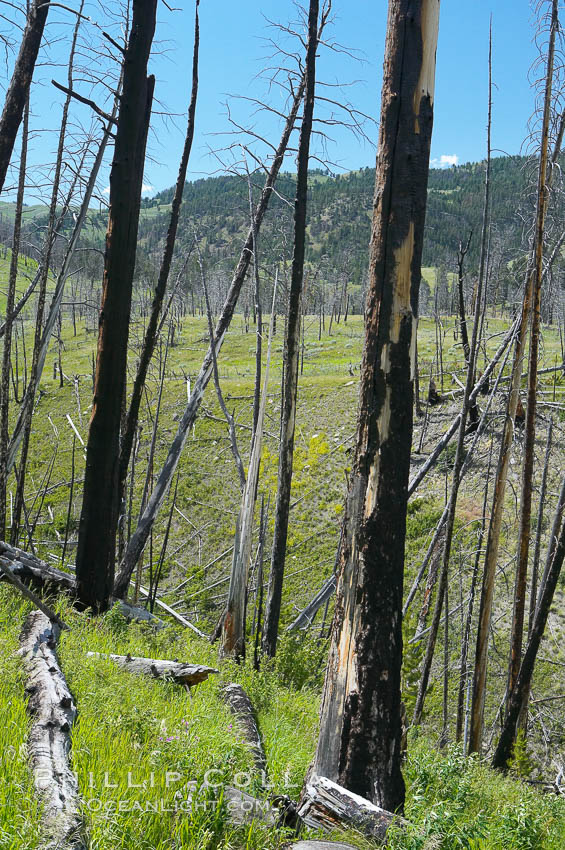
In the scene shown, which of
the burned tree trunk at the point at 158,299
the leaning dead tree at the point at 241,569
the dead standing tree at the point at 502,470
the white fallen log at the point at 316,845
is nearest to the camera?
the white fallen log at the point at 316,845

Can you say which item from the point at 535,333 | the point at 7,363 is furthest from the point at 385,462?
the point at 7,363

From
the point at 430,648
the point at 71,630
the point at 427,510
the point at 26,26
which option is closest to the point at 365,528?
the point at 71,630

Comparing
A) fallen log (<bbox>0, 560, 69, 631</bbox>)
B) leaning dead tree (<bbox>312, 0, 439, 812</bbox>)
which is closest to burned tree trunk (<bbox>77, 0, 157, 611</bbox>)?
fallen log (<bbox>0, 560, 69, 631</bbox>)

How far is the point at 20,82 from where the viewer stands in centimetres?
512

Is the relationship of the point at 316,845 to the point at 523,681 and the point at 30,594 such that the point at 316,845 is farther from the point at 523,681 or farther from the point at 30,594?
the point at 523,681

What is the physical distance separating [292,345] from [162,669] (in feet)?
12.1

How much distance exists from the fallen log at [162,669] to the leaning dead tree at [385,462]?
1.31 meters

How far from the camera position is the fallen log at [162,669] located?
12.7 feet

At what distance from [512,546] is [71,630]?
47.1 ft

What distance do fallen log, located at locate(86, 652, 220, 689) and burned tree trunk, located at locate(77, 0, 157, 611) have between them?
1.38 metres

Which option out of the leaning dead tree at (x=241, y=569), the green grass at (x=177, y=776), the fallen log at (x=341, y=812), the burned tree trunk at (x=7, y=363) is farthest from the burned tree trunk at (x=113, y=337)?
the fallen log at (x=341, y=812)

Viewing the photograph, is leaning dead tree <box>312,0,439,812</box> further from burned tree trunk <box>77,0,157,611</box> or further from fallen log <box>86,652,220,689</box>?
burned tree trunk <box>77,0,157,611</box>

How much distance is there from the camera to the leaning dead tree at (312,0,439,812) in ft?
9.49

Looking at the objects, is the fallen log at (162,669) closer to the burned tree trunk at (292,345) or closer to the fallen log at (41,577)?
the fallen log at (41,577)
